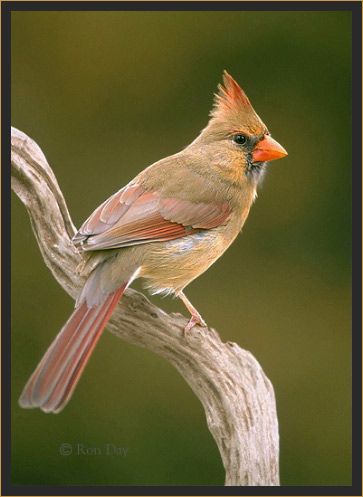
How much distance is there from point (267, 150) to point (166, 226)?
0.66 m

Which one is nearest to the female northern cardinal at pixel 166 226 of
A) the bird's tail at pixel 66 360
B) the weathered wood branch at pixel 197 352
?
the bird's tail at pixel 66 360

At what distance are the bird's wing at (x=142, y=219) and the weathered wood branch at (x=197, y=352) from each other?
0.31 meters

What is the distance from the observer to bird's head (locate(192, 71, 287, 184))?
11.6 ft

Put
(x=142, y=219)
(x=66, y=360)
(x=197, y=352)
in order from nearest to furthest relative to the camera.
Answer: (x=66, y=360), (x=142, y=219), (x=197, y=352)

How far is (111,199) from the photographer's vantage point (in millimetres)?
3410

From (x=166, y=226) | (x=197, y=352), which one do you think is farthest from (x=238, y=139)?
(x=197, y=352)

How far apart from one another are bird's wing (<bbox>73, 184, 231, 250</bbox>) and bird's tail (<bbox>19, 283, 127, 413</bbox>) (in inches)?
10.9

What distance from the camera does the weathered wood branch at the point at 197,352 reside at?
328 cm

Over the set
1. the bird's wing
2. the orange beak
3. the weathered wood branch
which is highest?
the orange beak

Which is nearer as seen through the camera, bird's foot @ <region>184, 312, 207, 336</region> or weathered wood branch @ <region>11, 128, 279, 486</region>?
weathered wood branch @ <region>11, 128, 279, 486</region>

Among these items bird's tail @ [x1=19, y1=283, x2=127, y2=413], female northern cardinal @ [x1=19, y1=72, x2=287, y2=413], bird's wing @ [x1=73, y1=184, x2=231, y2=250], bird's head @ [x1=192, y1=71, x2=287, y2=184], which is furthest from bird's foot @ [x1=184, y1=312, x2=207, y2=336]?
bird's head @ [x1=192, y1=71, x2=287, y2=184]

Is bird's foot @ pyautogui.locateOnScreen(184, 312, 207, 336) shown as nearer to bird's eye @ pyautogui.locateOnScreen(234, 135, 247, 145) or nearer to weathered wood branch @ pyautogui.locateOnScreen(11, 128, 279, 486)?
weathered wood branch @ pyautogui.locateOnScreen(11, 128, 279, 486)

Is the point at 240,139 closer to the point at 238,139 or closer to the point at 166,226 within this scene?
the point at 238,139

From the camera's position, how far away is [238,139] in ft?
11.8
